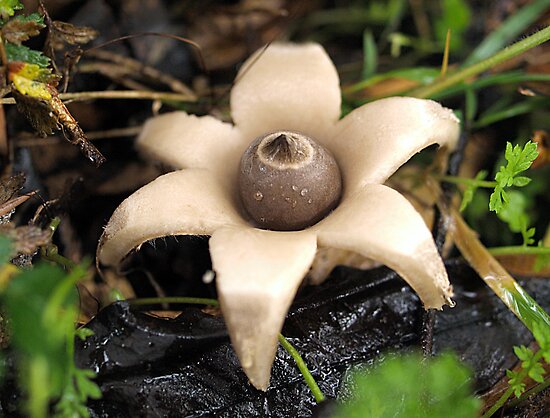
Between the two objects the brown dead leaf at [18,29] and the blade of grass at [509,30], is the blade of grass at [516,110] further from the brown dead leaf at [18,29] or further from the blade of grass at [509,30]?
the brown dead leaf at [18,29]

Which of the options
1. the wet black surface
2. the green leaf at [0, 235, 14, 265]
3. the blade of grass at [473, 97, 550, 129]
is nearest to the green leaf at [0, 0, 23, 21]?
the green leaf at [0, 235, 14, 265]

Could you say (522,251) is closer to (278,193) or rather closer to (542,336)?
(542,336)

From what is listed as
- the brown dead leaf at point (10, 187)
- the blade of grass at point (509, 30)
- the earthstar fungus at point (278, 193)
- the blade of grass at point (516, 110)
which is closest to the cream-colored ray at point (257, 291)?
the earthstar fungus at point (278, 193)

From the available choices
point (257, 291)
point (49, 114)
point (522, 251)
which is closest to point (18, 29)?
point (49, 114)

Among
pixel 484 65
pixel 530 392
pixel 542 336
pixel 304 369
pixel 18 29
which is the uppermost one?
pixel 18 29

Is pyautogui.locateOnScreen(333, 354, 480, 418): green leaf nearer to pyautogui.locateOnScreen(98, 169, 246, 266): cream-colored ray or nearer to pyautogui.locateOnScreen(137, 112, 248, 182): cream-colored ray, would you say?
pyautogui.locateOnScreen(98, 169, 246, 266): cream-colored ray

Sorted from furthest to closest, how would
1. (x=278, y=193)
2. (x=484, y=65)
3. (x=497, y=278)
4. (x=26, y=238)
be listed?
(x=484, y=65), (x=497, y=278), (x=278, y=193), (x=26, y=238)

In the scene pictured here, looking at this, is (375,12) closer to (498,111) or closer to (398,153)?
(498,111)
